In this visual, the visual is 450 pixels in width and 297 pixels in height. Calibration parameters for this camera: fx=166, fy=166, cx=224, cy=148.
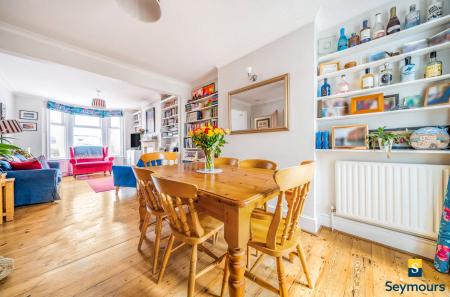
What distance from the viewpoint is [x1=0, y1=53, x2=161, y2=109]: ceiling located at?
3.20m

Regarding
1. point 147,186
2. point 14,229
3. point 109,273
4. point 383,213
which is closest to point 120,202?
point 14,229

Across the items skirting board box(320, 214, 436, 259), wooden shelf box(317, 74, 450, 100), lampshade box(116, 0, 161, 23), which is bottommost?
skirting board box(320, 214, 436, 259)

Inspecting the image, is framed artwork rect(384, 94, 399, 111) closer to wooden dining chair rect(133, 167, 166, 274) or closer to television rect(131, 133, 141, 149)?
wooden dining chair rect(133, 167, 166, 274)

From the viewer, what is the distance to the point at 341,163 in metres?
1.84

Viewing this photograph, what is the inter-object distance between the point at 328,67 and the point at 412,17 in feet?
2.27

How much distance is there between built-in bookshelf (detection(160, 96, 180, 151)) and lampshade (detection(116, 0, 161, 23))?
313 centimetres

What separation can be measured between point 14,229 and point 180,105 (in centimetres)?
312

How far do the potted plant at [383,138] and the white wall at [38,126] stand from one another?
784 centimetres

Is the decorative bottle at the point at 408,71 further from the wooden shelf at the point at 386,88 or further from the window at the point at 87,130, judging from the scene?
the window at the point at 87,130

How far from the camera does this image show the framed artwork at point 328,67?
6.25 ft

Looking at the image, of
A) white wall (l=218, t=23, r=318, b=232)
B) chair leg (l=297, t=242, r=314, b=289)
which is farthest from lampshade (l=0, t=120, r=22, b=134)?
chair leg (l=297, t=242, r=314, b=289)

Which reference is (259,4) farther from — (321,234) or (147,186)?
(321,234)

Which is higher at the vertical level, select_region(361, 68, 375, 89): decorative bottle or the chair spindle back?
select_region(361, 68, 375, 89): decorative bottle

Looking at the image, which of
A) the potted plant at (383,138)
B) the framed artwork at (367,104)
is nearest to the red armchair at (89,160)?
the framed artwork at (367,104)
